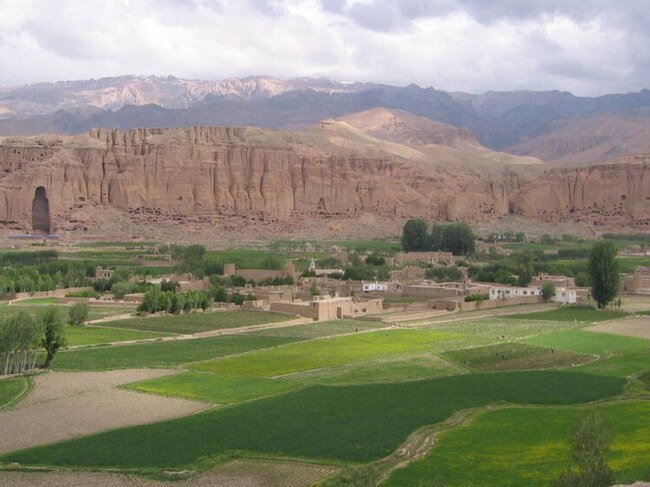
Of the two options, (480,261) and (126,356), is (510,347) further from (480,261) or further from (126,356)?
(480,261)

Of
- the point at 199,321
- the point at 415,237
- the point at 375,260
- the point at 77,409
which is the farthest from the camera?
the point at 415,237

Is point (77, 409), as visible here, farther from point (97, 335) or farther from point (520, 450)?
point (97, 335)

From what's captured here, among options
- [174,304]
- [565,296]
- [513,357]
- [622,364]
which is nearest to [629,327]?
[622,364]

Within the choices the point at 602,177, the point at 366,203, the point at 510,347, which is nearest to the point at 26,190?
the point at 366,203

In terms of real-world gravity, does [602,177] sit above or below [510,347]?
above

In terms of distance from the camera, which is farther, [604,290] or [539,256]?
[539,256]

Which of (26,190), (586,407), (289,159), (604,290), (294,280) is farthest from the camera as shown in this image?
(289,159)

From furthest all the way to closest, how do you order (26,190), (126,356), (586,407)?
(26,190), (126,356), (586,407)
